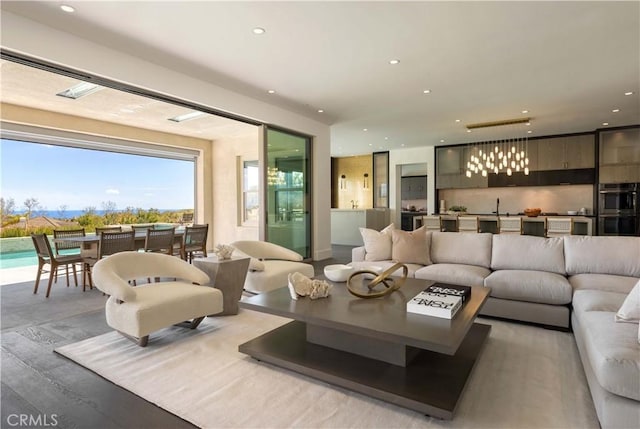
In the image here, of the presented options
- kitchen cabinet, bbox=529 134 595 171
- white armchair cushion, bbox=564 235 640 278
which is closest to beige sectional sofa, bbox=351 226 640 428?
white armchair cushion, bbox=564 235 640 278

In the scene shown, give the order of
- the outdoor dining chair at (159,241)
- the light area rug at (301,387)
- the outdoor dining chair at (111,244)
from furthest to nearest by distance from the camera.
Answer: the outdoor dining chair at (159,241) < the outdoor dining chair at (111,244) < the light area rug at (301,387)

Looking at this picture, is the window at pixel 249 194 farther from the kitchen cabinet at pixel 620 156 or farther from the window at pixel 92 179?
the kitchen cabinet at pixel 620 156

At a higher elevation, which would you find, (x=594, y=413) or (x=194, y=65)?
(x=194, y=65)

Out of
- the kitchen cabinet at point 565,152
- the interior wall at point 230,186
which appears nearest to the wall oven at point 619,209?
the kitchen cabinet at point 565,152

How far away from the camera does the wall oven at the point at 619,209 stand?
24.7 ft

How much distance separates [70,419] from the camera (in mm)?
1839

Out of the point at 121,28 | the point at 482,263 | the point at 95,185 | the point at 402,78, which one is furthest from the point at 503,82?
the point at 95,185

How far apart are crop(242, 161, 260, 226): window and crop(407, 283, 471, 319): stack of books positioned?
608cm

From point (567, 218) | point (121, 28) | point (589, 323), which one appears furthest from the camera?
point (567, 218)

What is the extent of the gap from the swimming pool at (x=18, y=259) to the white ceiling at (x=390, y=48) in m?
5.28

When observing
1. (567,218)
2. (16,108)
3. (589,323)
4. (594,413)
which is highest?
(16,108)

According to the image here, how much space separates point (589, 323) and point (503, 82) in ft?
12.3

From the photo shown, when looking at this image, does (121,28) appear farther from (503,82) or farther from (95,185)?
(95,185)

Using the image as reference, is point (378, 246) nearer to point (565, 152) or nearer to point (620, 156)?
point (565, 152)
